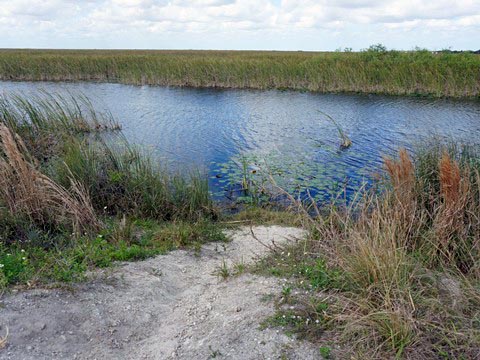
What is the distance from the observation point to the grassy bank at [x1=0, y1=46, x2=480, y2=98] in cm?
2161

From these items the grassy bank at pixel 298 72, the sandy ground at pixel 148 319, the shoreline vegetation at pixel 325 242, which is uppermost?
the grassy bank at pixel 298 72

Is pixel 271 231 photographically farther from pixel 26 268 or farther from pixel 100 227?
pixel 26 268

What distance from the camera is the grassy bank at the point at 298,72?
2161 cm

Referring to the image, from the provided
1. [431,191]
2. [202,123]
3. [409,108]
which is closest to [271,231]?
[431,191]

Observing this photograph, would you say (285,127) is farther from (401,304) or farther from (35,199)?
(401,304)

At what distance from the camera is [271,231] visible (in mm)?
6500

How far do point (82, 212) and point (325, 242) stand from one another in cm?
314

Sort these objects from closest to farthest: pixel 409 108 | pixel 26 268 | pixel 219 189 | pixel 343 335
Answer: pixel 343 335 → pixel 26 268 → pixel 219 189 → pixel 409 108

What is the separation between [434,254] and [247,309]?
2.11m

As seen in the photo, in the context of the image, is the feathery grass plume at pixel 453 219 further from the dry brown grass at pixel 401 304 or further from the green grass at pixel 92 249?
the green grass at pixel 92 249

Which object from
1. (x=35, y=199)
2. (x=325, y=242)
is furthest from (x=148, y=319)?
(x=35, y=199)

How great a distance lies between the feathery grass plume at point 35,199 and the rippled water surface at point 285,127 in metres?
3.76

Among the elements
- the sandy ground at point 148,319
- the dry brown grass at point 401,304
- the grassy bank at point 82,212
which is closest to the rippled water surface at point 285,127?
the grassy bank at point 82,212

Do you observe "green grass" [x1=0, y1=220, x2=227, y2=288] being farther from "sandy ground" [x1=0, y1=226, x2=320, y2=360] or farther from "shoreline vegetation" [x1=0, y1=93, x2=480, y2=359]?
"sandy ground" [x1=0, y1=226, x2=320, y2=360]
